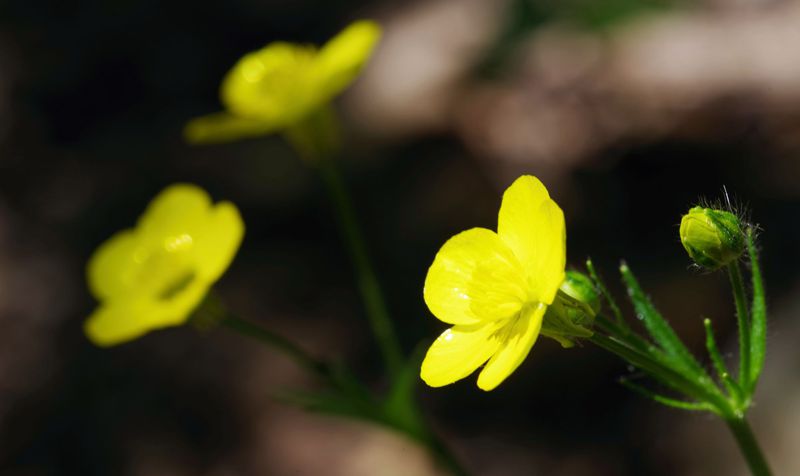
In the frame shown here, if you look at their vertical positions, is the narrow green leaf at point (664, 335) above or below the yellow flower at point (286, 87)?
below

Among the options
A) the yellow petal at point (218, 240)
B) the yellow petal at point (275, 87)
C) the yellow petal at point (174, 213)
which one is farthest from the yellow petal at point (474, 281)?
the yellow petal at point (275, 87)

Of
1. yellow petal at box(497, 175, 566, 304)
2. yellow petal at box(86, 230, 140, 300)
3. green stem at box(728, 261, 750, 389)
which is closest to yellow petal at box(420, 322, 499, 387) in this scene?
yellow petal at box(497, 175, 566, 304)

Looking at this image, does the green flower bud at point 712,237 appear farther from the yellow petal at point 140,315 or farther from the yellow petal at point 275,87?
the yellow petal at point 275,87

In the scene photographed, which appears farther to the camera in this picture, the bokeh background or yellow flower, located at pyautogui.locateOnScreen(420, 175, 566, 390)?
the bokeh background

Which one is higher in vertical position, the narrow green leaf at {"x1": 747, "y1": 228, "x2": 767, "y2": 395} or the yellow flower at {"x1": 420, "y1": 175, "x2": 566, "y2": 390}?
the yellow flower at {"x1": 420, "y1": 175, "x2": 566, "y2": 390}

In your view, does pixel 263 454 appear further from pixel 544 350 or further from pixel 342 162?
pixel 342 162

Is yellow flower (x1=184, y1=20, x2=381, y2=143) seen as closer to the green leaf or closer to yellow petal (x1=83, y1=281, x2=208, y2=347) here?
yellow petal (x1=83, y1=281, x2=208, y2=347)
